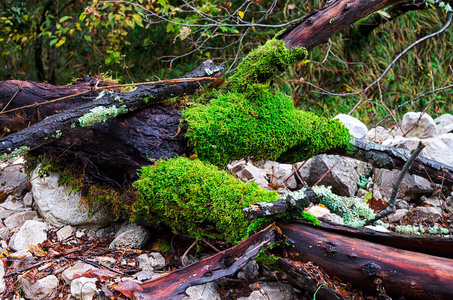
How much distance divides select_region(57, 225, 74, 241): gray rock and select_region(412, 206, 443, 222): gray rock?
9.67 feet

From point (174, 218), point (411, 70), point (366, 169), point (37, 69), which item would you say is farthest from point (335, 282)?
point (37, 69)

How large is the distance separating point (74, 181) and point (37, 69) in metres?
4.85

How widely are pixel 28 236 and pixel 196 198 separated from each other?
4.10 feet

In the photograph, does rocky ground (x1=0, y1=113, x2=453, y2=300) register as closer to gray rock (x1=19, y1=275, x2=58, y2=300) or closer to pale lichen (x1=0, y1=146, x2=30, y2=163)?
gray rock (x1=19, y1=275, x2=58, y2=300)

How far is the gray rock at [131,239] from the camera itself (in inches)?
91.7

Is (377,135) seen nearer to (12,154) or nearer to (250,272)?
(250,272)

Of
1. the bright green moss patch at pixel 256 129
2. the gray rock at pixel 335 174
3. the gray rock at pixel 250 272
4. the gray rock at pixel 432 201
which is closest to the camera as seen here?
the gray rock at pixel 250 272

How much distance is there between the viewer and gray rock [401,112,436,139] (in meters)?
4.14

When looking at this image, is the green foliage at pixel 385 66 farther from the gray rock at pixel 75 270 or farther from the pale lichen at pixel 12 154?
the pale lichen at pixel 12 154

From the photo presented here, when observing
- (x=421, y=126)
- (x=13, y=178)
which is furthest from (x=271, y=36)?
(x=13, y=178)

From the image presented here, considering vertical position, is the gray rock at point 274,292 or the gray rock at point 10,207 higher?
the gray rock at point 274,292

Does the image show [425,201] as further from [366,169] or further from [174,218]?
[174,218]

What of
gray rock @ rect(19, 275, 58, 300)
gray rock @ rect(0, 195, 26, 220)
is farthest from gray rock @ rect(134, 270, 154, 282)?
gray rock @ rect(0, 195, 26, 220)

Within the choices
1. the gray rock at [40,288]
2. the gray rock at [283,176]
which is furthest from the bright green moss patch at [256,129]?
the gray rock at [40,288]
